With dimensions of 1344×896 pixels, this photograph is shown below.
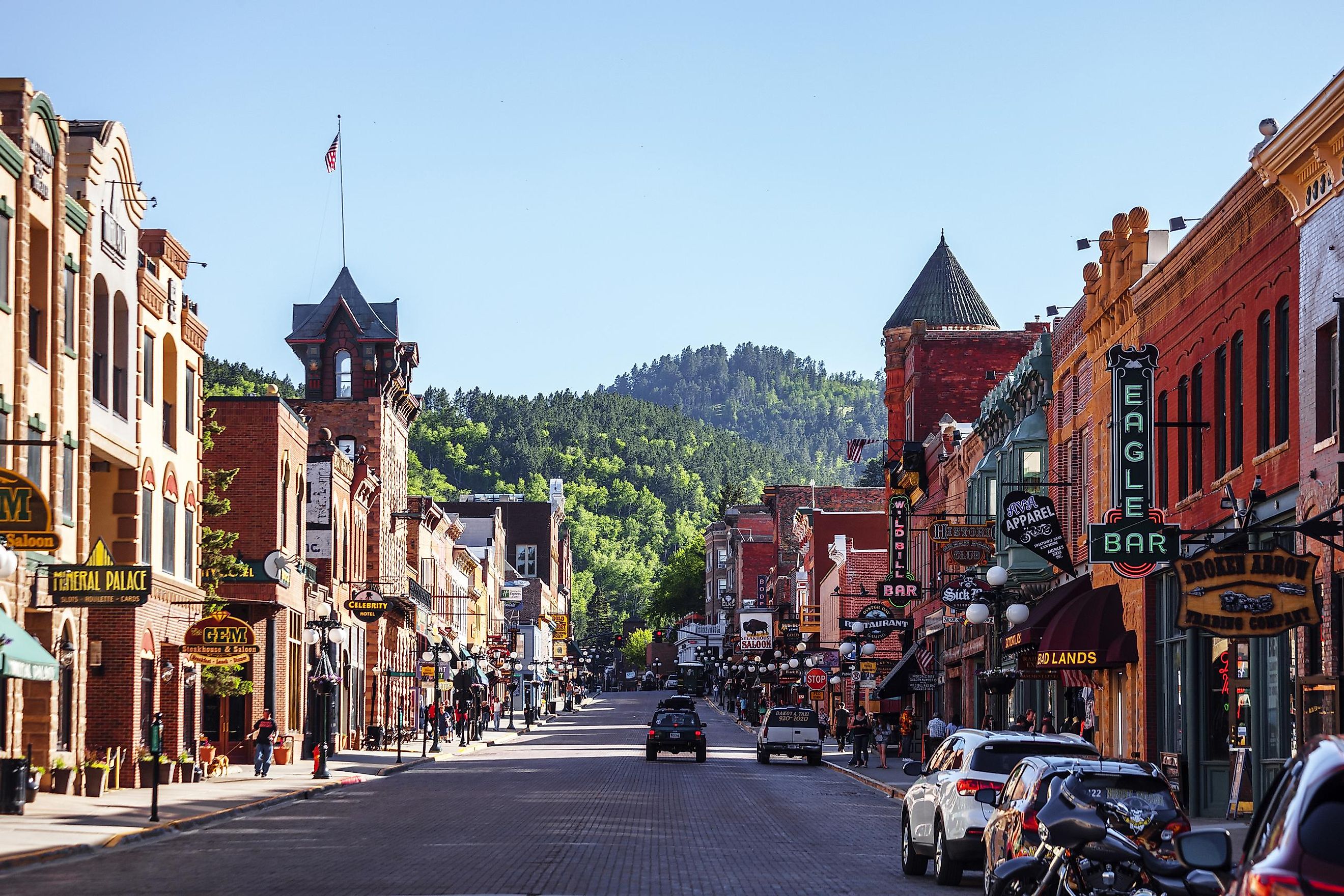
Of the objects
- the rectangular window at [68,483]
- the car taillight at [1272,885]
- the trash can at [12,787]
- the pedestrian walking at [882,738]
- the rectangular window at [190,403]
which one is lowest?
the pedestrian walking at [882,738]

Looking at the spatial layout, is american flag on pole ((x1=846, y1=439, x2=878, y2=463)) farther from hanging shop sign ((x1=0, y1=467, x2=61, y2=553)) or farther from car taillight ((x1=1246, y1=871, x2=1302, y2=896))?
car taillight ((x1=1246, y1=871, x2=1302, y2=896))

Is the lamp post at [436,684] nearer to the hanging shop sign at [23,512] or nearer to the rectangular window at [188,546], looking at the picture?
the rectangular window at [188,546]

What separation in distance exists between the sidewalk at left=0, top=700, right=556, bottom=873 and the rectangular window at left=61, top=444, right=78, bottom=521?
5245mm

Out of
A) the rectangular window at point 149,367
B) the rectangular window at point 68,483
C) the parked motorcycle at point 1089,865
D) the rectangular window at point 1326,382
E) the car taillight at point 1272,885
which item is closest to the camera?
the car taillight at point 1272,885

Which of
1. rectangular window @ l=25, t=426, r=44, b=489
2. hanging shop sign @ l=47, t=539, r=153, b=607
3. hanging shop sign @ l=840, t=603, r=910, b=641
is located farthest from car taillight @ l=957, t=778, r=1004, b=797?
hanging shop sign @ l=840, t=603, r=910, b=641

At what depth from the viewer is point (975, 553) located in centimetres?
4612

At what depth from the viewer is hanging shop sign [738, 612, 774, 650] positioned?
4594 inches

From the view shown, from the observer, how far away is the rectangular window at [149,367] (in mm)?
40438

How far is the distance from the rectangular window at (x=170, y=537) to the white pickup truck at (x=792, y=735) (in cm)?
2217

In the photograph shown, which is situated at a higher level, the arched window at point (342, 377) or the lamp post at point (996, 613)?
the arched window at point (342, 377)

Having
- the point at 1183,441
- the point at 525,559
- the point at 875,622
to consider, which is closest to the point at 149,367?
the point at 1183,441

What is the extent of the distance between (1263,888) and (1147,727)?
28.0 meters

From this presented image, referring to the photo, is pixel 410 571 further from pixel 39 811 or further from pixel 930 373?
pixel 39 811

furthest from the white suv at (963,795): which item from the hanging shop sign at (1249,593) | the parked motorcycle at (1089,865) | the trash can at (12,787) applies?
the trash can at (12,787)
